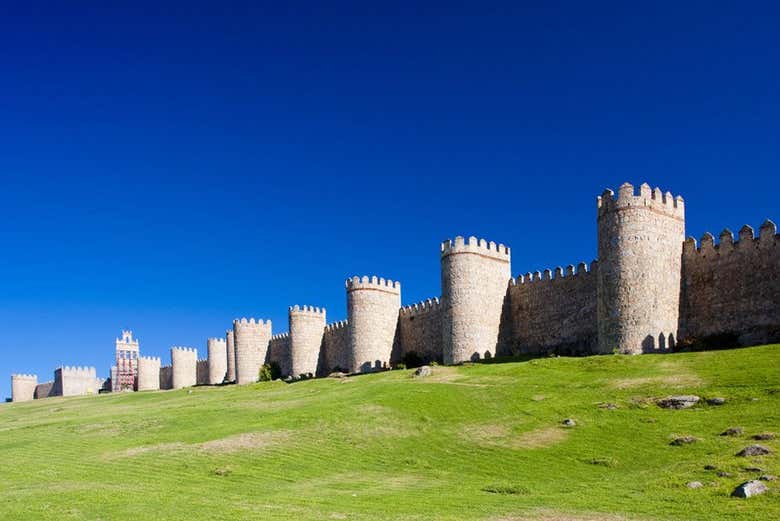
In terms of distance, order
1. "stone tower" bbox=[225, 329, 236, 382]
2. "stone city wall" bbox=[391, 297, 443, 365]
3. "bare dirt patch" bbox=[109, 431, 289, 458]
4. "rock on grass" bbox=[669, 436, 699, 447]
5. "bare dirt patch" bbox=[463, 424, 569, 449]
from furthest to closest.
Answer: "stone tower" bbox=[225, 329, 236, 382]
"stone city wall" bbox=[391, 297, 443, 365]
"bare dirt patch" bbox=[109, 431, 289, 458]
"bare dirt patch" bbox=[463, 424, 569, 449]
"rock on grass" bbox=[669, 436, 699, 447]

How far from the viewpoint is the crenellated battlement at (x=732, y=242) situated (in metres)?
38.7

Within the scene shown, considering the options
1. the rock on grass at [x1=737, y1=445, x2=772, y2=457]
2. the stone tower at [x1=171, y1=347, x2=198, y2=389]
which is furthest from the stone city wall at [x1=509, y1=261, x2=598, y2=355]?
the stone tower at [x1=171, y1=347, x2=198, y2=389]

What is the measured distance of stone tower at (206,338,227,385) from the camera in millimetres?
88375

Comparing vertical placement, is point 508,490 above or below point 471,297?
below

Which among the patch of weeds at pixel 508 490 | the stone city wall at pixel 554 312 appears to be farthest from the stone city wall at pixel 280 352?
the patch of weeds at pixel 508 490

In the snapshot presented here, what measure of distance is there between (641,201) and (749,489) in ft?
88.8

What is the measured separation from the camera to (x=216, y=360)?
88688mm

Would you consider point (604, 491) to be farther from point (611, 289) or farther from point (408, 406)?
point (611, 289)

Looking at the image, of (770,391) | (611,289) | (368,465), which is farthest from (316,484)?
(611,289)

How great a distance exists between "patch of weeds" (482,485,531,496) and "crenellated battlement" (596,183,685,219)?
25.7 meters

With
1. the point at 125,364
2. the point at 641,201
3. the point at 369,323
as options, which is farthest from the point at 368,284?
the point at 125,364

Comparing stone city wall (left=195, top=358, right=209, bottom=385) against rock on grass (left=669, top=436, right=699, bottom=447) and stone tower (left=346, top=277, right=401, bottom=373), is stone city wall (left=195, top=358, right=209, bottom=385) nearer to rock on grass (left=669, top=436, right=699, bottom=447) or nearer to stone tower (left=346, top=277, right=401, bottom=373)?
stone tower (left=346, top=277, right=401, bottom=373)

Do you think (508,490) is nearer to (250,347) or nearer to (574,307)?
(574,307)

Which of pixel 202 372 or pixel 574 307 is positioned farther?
pixel 202 372
